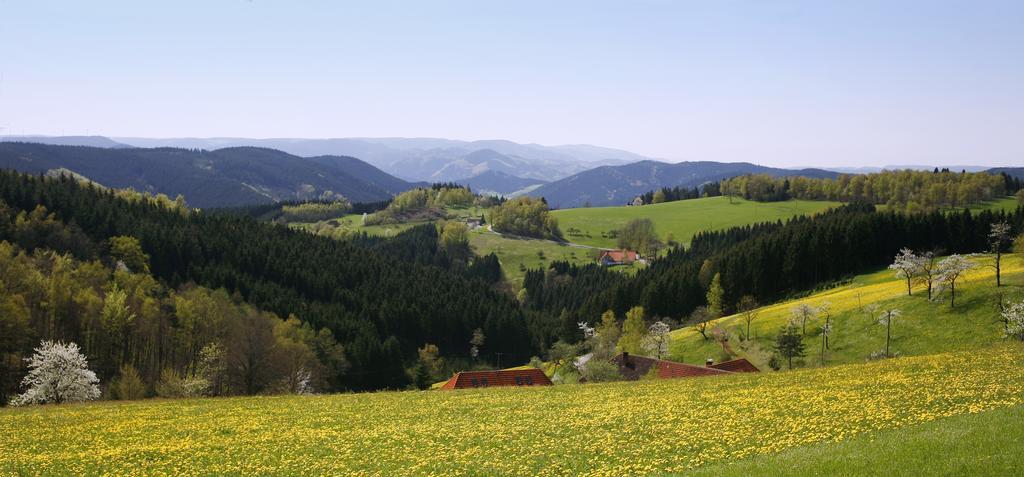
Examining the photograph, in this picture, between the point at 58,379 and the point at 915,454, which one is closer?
the point at 915,454

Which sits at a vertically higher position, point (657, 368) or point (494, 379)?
point (657, 368)

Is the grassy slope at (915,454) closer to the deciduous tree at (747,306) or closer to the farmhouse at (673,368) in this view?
the farmhouse at (673,368)

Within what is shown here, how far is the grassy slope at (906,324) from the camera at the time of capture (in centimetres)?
7238

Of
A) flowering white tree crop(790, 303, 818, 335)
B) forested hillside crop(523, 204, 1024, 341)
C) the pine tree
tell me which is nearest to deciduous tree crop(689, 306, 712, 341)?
the pine tree

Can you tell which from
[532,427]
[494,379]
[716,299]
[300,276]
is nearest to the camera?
[532,427]

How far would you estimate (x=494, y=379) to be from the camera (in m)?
81.8

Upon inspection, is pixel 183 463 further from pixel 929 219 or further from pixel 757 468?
pixel 929 219

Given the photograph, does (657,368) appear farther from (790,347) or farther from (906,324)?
(906,324)

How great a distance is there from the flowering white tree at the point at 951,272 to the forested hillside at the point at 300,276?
93.8 meters

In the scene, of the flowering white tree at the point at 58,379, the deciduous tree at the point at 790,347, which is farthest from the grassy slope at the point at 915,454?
the flowering white tree at the point at 58,379

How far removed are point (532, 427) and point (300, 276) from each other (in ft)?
470

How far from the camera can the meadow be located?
25.9 metres

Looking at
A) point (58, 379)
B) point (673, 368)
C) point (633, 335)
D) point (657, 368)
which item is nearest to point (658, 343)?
point (633, 335)

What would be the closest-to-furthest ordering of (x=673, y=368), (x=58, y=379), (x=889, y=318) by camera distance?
(x=58, y=379) → (x=673, y=368) → (x=889, y=318)
